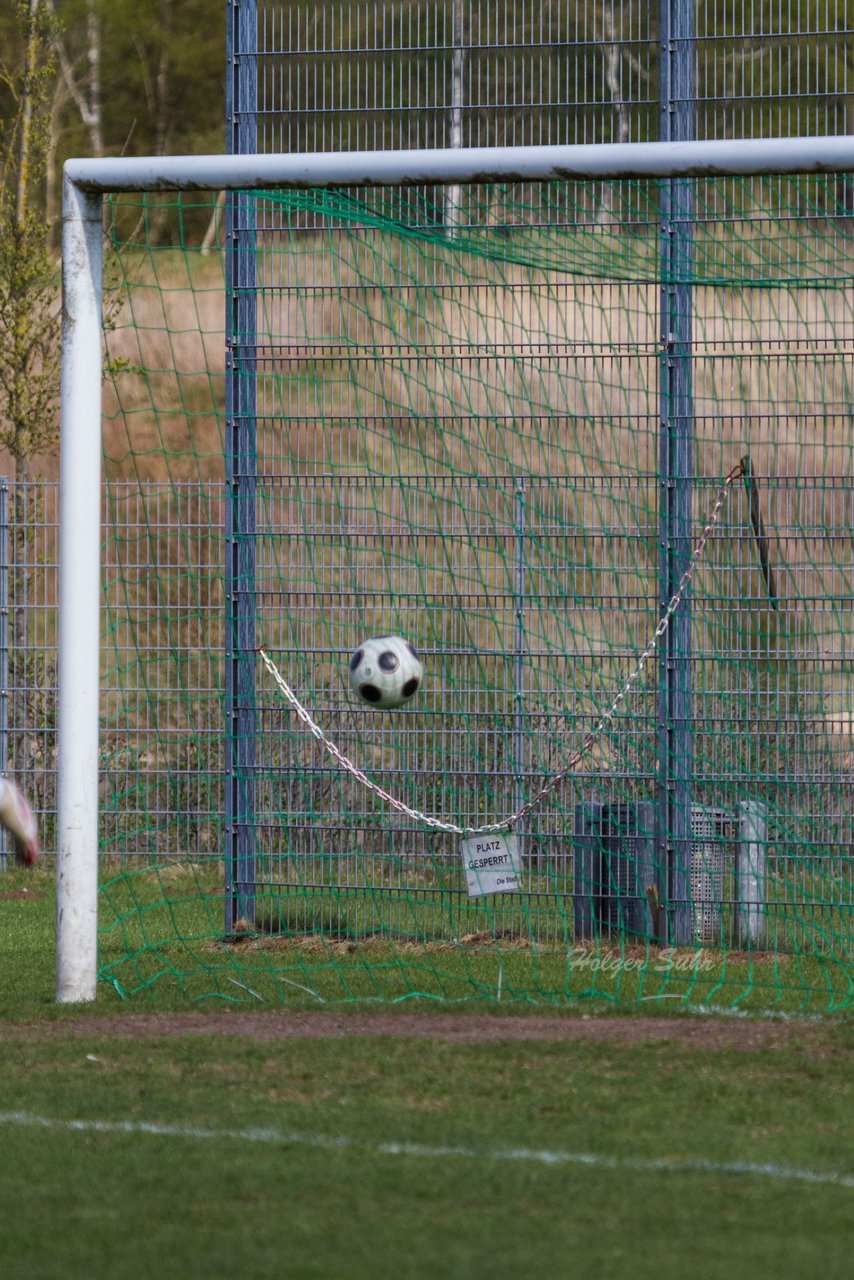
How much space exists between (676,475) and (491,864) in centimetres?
211

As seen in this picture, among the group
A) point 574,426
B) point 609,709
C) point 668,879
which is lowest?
point 668,879

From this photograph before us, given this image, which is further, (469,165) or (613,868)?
(613,868)

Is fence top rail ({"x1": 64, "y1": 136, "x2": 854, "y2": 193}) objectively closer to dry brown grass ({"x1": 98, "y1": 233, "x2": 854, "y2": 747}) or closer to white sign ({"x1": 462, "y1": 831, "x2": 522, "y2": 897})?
dry brown grass ({"x1": 98, "y1": 233, "x2": 854, "y2": 747})

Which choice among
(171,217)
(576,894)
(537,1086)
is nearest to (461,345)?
(576,894)

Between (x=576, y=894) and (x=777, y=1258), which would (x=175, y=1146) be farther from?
(x=576, y=894)

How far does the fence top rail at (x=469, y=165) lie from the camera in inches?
263

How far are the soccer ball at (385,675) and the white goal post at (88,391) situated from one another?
1.06 metres

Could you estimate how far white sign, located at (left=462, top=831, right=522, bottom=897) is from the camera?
8461mm

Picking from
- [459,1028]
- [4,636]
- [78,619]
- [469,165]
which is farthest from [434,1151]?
[4,636]

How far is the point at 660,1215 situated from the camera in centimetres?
436

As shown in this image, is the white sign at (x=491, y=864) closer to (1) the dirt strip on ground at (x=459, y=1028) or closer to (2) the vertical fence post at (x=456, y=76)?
(1) the dirt strip on ground at (x=459, y=1028)

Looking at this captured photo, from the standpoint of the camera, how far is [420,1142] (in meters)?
5.05

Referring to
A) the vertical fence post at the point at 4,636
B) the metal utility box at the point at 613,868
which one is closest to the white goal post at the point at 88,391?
the metal utility box at the point at 613,868

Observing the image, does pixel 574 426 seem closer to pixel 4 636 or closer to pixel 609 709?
pixel 609 709
